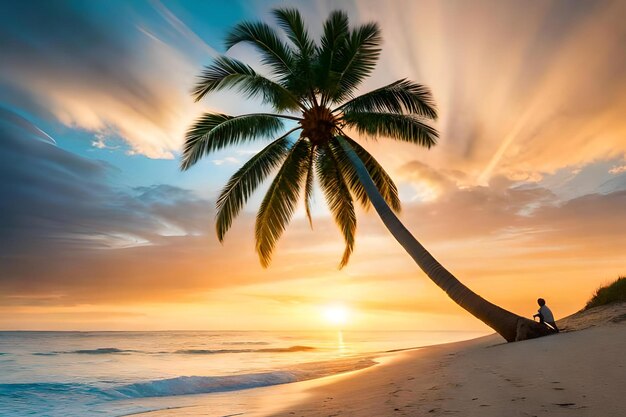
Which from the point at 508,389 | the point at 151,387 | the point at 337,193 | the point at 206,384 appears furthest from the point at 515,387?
the point at 151,387

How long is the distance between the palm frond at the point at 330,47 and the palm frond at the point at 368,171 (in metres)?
2.15

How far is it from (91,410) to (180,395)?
256 cm

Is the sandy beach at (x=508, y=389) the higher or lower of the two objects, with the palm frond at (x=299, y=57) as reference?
lower

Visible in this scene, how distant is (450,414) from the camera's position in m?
4.43

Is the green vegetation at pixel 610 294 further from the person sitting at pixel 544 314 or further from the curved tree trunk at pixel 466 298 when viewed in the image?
the curved tree trunk at pixel 466 298

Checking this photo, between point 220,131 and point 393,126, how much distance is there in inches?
241

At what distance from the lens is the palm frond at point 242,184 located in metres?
14.5

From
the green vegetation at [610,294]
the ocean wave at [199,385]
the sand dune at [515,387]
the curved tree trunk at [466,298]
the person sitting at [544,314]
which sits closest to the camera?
the sand dune at [515,387]

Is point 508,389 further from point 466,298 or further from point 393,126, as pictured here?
point 393,126

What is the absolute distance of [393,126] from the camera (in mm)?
14883

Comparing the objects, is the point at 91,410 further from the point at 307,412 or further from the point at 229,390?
the point at 307,412

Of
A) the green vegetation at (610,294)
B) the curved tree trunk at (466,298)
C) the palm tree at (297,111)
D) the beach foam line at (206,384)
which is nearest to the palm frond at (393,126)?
the palm tree at (297,111)

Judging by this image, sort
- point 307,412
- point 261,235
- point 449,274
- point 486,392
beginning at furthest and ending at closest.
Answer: point 261,235 < point 449,274 < point 307,412 < point 486,392

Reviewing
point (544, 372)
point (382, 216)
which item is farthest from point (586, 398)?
point (382, 216)
